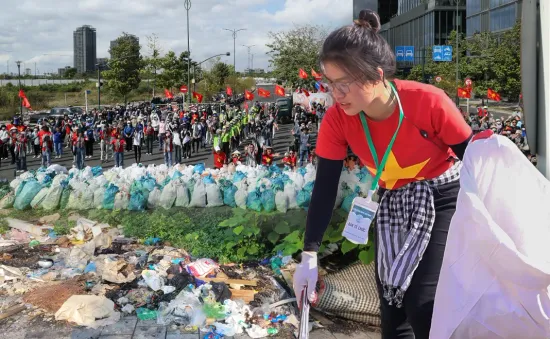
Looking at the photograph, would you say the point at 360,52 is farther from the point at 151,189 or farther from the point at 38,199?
the point at 38,199

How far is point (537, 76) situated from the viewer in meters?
1.77

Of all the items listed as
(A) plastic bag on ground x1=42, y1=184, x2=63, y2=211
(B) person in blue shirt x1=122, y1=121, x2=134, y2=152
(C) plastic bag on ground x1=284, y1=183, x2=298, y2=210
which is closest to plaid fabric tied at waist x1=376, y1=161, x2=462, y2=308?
(C) plastic bag on ground x1=284, y1=183, x2=298, y2=210

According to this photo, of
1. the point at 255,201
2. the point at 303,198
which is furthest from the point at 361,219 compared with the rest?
the point at 255,201

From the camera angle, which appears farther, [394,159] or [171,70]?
[171,70]

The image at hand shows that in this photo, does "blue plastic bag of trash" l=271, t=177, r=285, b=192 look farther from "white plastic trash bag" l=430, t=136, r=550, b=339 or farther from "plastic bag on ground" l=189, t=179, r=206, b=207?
"white plastic trash bag" l=430, t=136, r=550, b=339

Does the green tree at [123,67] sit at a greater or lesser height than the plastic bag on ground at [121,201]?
greater

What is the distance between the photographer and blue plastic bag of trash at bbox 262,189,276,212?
767 cm

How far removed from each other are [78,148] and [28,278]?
551 inches

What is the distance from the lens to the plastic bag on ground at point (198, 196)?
8930 millimetres

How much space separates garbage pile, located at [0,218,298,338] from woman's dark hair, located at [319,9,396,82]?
2.87 m

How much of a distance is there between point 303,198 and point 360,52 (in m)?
5.20

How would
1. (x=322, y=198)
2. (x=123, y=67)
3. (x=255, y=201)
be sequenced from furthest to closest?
(x=123, y=67) < (x=255, y=201) < (x=322, y=198)

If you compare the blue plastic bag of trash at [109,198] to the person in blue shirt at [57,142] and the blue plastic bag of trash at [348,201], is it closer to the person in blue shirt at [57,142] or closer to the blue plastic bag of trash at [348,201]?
the blue plastic bag of trash at [348,201]

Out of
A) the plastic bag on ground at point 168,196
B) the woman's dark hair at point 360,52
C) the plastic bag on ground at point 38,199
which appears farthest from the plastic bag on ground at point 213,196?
the woman's dark hair at point 360,52
